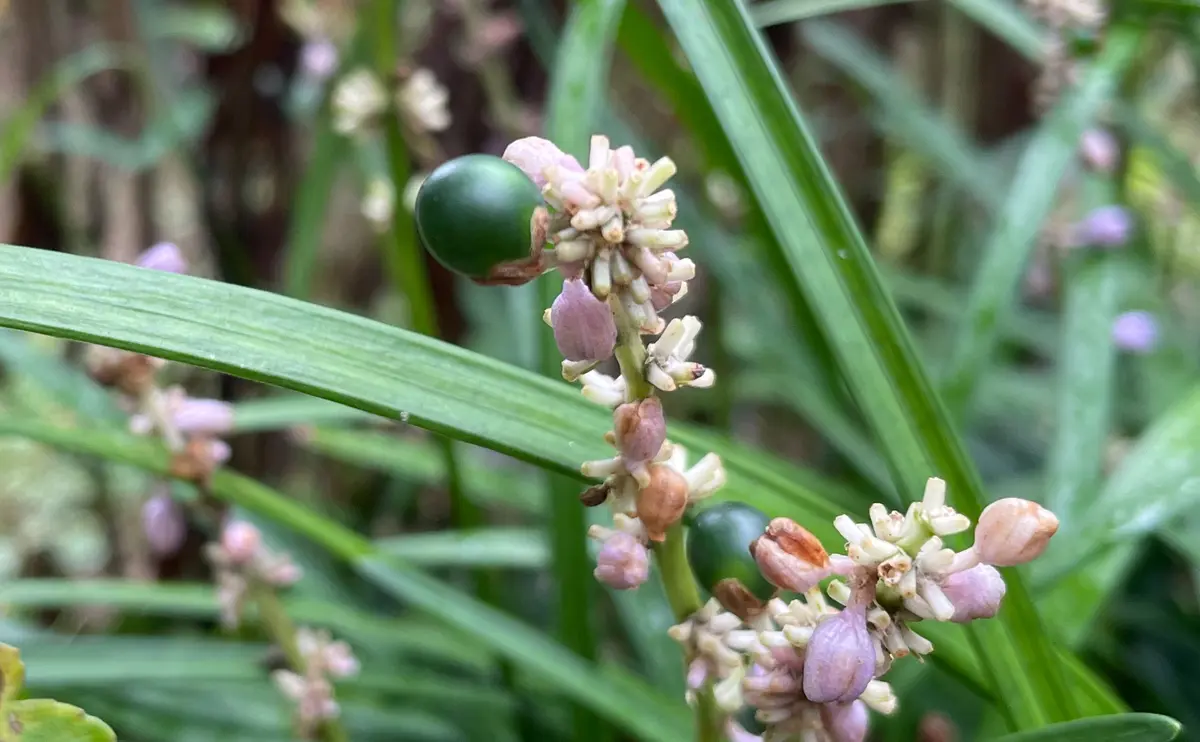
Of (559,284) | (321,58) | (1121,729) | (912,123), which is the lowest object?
(1121,729)

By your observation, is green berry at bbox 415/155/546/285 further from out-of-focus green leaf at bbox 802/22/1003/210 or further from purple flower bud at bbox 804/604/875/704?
out-of-focus green leaf at bbox 802/22/1003/210

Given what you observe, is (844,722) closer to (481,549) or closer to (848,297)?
(848,297)

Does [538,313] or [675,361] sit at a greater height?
[538,313]

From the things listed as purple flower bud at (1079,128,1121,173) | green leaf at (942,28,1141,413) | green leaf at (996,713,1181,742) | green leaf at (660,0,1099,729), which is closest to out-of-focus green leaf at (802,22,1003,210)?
purple flower bud at (1079,128,1121,173)

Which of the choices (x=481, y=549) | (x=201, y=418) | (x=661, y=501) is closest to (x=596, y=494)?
(x=661, y=501)

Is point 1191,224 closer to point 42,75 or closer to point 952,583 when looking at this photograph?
point 952,583

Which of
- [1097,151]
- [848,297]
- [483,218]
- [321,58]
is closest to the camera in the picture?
[483,218]

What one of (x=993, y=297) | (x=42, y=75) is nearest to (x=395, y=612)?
(x=993, y=297)
